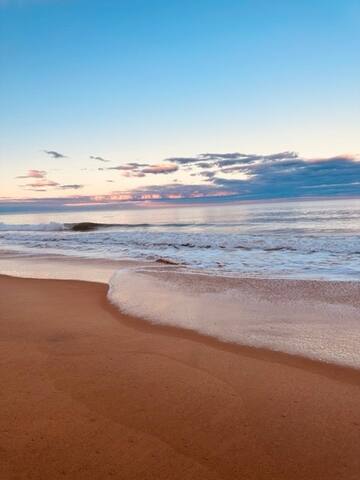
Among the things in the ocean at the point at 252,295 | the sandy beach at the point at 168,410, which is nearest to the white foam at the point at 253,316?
the ocean at the point at 252,295

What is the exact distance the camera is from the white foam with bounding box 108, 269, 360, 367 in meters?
4.22

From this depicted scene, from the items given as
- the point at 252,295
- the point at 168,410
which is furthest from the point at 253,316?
the point at 168,410

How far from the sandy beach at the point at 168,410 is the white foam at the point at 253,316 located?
337 mm

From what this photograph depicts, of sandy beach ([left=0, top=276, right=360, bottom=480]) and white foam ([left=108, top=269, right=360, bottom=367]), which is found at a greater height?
sandy beach ([left=0, top=276, right=360, bottom=480])

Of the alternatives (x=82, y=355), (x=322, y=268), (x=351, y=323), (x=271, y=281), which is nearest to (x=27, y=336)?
(x=82, y=355)

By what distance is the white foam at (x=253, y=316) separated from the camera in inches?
166

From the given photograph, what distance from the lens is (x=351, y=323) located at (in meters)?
4.91

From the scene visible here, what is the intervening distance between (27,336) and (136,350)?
4.39 feet

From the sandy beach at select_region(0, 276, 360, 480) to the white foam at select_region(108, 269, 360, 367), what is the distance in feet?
1.11

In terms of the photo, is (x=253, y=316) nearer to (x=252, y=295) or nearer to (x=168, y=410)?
(x=252, y=295)

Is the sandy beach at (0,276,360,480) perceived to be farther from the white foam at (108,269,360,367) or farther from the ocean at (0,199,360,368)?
the ocean at (0,199,360,368)

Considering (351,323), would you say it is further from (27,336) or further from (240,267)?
(240,267)

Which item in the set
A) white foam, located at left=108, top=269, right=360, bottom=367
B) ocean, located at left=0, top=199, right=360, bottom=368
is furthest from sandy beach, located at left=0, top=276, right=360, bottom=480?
ocean, located at left=0, top=199, right=360, bottom=368

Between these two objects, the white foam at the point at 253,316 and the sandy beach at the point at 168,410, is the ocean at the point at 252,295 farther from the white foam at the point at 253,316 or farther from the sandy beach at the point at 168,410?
the sandy beach at the point at 168,410
